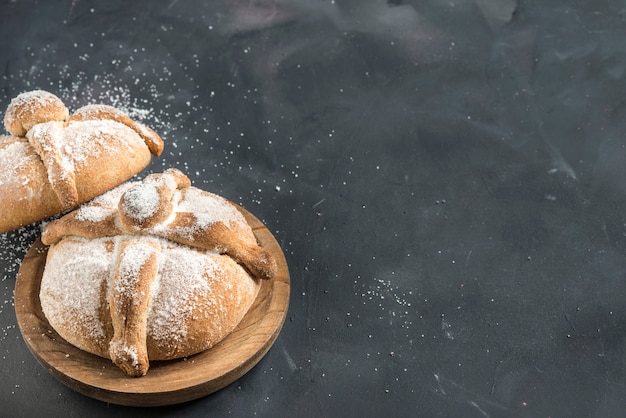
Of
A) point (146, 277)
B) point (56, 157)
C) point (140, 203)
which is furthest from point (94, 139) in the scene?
point (146, 277)

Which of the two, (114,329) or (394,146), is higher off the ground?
(114,329)

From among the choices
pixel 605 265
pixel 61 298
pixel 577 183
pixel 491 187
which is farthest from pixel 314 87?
pixel 61 298

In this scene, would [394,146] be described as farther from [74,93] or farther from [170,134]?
[74,93]

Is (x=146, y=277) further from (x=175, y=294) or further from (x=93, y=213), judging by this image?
(x=93, y=213)

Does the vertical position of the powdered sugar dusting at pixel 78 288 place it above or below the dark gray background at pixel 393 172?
above

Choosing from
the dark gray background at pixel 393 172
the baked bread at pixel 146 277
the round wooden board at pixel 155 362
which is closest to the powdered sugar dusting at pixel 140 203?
the baked bread at pixel 146 277

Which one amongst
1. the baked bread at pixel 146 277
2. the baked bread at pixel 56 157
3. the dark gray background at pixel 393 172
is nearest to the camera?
the baked bread at pixel 146 277

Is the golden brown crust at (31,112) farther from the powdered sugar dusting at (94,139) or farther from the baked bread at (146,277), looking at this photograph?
the baked bread at (146,277)
